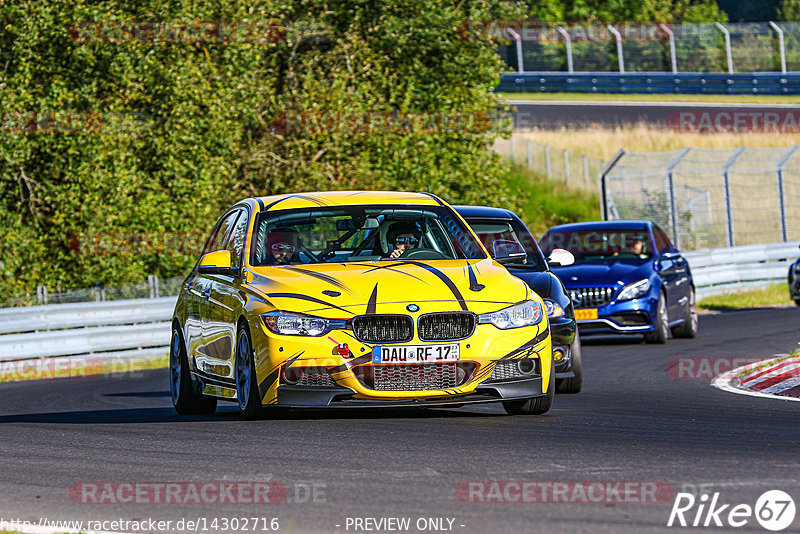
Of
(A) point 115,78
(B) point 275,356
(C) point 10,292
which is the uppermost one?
(A) point 115,78

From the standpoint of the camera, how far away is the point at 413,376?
9406mm

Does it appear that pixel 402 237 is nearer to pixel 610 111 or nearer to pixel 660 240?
pixel 660 240

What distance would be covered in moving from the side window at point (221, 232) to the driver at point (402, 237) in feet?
4.98

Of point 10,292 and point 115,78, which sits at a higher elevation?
point 115,78

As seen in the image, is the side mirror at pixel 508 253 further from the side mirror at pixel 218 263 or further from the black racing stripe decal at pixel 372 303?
the side mirror at pixel 218 263

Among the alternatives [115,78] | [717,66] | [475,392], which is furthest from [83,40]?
[717,66]

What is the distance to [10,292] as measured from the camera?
24062mm

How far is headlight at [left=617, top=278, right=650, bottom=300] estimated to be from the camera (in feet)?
59.7

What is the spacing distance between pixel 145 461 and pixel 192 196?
1725cm

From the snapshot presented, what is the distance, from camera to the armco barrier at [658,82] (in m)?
55.5

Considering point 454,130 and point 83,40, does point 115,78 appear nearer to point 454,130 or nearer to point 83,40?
point 83,40
